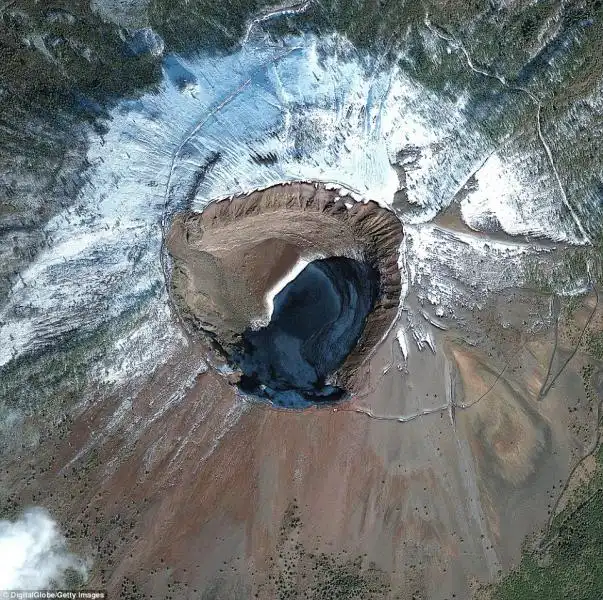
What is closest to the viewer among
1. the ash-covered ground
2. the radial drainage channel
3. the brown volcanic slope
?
the ash-covered ground

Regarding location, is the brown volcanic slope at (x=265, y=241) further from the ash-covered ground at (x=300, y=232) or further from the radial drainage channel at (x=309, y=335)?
the radial drainage channel at (x=309, y=335)

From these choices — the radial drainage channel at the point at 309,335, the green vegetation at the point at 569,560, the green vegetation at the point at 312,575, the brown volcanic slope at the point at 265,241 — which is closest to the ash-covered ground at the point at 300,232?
the green vegetation at the point at 312,575

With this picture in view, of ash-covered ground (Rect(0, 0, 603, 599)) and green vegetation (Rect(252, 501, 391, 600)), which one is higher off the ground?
ash-covered ground (Rect(0, 0, 603, 599))

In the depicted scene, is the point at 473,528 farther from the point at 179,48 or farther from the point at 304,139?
the point at 179,48

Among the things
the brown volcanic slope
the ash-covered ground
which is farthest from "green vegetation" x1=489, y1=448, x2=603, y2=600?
the brown volcanic slope

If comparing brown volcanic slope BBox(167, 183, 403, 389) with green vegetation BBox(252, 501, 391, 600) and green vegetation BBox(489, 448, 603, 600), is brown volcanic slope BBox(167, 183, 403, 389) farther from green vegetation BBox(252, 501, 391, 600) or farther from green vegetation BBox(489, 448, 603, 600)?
green vegetation BBox(489, 448, 603, 600)

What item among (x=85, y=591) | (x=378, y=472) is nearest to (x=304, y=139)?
(x=378, y=472)

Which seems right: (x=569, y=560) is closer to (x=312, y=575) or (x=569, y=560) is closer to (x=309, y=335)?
(x=312, y=575)
